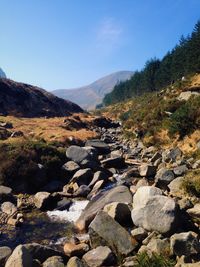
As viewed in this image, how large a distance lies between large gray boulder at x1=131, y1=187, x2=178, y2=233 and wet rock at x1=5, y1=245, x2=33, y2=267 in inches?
228

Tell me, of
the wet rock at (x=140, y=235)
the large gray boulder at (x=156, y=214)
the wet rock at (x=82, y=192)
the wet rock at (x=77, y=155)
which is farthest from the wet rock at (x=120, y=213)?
the wet rock at (x=77, y=155)

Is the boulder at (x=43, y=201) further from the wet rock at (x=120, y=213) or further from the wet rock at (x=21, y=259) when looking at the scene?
the wet rock at (x=21, y=259)

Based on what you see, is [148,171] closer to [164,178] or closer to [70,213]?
[164,178]

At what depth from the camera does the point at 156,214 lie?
17.3 meters

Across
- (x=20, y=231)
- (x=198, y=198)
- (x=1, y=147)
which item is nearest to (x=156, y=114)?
(x=1, y=147)

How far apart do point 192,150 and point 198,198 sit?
1390 cm

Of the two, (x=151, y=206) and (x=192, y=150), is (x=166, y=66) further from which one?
(x=151, y=206)

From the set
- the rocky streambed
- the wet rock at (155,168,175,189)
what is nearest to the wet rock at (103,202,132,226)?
the rocky streambed

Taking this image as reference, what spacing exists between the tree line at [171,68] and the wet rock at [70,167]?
2066 inches

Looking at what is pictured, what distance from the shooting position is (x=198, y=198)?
21812mm

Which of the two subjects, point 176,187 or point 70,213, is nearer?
point 176,187

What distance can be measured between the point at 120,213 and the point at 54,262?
16.8ft

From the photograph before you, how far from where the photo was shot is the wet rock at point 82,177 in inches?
1200

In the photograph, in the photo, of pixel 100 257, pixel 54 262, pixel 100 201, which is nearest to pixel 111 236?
pixel 100 257
